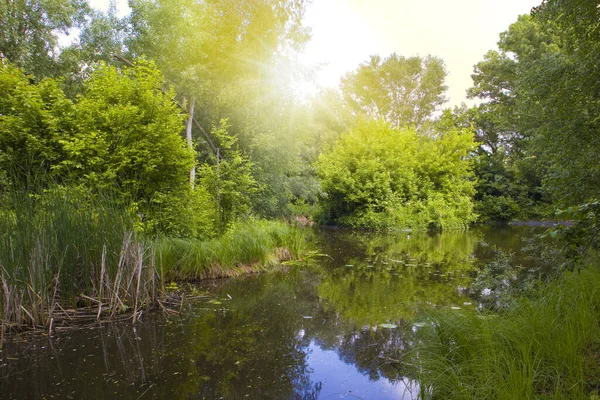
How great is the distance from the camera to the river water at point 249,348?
10.6 ft

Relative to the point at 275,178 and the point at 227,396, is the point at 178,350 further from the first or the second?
the point at 275,178

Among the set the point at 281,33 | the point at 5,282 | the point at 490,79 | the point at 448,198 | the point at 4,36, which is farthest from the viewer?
the point at 490,79

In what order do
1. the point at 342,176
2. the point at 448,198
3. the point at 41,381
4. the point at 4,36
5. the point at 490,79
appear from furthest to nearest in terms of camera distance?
the point at 490,79
the point at 448,198
the point at 342,176
the point at 4,36
the point at 41,381

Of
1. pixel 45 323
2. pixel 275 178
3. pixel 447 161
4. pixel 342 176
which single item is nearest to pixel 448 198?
pixel 447 161

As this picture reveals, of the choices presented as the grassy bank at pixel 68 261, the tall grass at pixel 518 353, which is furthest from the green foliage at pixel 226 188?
the tall grass at pixel 518 353

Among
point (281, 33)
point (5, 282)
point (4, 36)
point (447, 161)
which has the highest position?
point (4, 36)

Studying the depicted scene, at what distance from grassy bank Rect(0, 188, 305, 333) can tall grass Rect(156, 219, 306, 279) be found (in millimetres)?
732

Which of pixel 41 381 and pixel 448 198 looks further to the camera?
pixel 448 198

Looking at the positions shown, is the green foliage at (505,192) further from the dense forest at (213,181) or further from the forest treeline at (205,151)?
the dense forest at (213,181)

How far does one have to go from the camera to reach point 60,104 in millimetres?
6293

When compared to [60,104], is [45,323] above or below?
below

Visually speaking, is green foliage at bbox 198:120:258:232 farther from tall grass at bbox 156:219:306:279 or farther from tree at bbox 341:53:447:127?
tree at bbox 341:53:447:127

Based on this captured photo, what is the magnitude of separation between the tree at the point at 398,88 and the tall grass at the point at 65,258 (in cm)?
2656

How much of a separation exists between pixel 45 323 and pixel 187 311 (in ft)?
5.27
